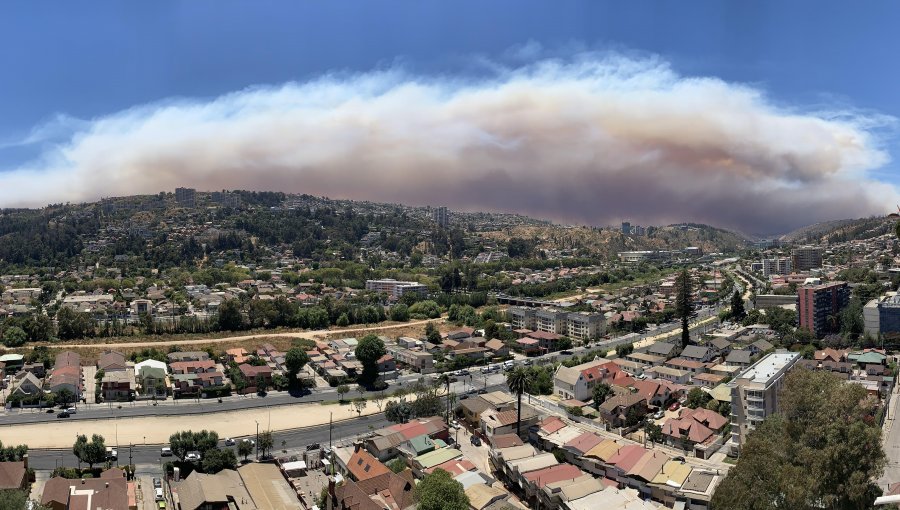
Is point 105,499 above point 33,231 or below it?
below


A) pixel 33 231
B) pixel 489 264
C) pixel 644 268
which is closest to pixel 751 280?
pixel 644 268

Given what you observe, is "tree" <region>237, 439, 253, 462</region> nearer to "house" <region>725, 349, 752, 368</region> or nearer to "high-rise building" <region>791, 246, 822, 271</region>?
"house" <region>725, 349, 752, 368</region>

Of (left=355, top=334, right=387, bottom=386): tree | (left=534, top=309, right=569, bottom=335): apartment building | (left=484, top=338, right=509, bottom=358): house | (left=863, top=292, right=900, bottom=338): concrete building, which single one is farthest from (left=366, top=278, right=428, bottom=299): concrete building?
(left=863, top=292, right=900, bottom=338): concrete building

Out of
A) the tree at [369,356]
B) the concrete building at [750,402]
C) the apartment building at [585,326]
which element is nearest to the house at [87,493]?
the tree at [369,356]

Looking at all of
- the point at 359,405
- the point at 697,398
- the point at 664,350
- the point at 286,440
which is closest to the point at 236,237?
the point at 359,405

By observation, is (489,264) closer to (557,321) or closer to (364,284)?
(364,284)
